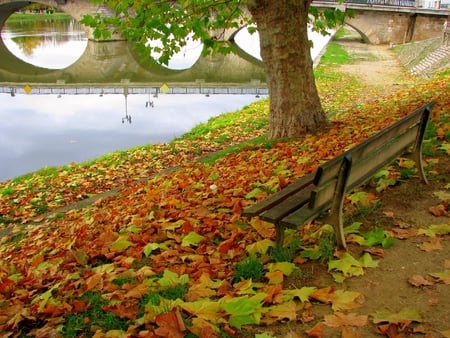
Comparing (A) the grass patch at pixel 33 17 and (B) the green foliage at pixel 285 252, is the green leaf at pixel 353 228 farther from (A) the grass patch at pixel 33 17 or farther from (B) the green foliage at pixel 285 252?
(A) the grass patch at pixel 33 17

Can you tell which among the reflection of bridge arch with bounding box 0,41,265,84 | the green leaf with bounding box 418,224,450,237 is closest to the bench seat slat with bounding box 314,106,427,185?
the green leaf with bounding box 418,224,450,237

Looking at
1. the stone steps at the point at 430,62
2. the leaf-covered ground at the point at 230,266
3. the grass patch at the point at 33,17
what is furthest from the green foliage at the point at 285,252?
the grass patch at the point at 33,17

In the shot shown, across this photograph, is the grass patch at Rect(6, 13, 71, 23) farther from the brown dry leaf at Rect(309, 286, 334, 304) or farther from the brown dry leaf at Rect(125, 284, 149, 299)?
the brown dry leaf at Rect(309, 286, 334, 304)

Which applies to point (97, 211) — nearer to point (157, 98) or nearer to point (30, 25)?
point (157, 98)

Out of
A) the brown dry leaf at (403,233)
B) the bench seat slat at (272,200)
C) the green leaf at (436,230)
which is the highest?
the bench seat slat at (272,200)

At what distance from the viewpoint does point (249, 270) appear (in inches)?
133

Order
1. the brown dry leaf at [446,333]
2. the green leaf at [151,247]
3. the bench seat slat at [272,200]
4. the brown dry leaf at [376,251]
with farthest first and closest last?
the green leaf at [151,247]
the bench seat slat at [272,200]
the brown dry leaf at [376,251]
the brown dry leaf at [446,333]

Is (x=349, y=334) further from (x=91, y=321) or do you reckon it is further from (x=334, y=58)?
(x=334, y=58)

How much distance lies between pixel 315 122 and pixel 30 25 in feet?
199

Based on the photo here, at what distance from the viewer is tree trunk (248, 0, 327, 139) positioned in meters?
7.40

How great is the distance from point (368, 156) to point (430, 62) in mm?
22796

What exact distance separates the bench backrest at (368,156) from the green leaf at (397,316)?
0.84 m

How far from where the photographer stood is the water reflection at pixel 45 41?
38.1 metres

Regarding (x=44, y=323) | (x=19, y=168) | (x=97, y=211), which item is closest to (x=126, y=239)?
(x=44, y=323)
